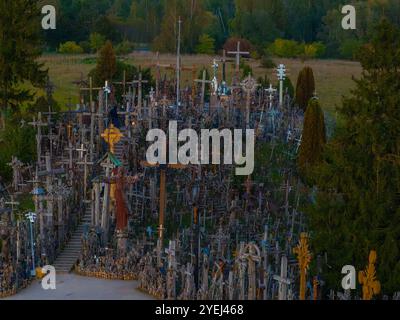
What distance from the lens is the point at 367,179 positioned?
2323cm

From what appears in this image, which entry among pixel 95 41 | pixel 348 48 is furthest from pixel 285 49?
pixel 95 41

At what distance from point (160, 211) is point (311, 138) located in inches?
283

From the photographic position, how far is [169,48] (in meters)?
65.0

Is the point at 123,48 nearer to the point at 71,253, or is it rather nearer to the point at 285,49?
the point at 285,49

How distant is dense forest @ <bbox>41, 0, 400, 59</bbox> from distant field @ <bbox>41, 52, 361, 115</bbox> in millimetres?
1371

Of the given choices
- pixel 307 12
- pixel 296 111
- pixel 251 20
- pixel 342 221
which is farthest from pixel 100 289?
pixel 307 12

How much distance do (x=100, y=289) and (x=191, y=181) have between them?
5.99 m

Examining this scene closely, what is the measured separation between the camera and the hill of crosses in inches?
899

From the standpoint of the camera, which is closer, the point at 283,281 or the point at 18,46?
the point at 283,281

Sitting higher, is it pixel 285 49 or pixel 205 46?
pixel 205 46

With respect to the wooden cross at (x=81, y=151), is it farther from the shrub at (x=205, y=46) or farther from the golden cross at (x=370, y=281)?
the shrub at (x=205, y=46)

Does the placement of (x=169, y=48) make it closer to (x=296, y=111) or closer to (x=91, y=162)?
(x=296, y=111)

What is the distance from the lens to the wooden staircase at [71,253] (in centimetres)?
2514

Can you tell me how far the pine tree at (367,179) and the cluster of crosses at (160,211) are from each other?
71cm
